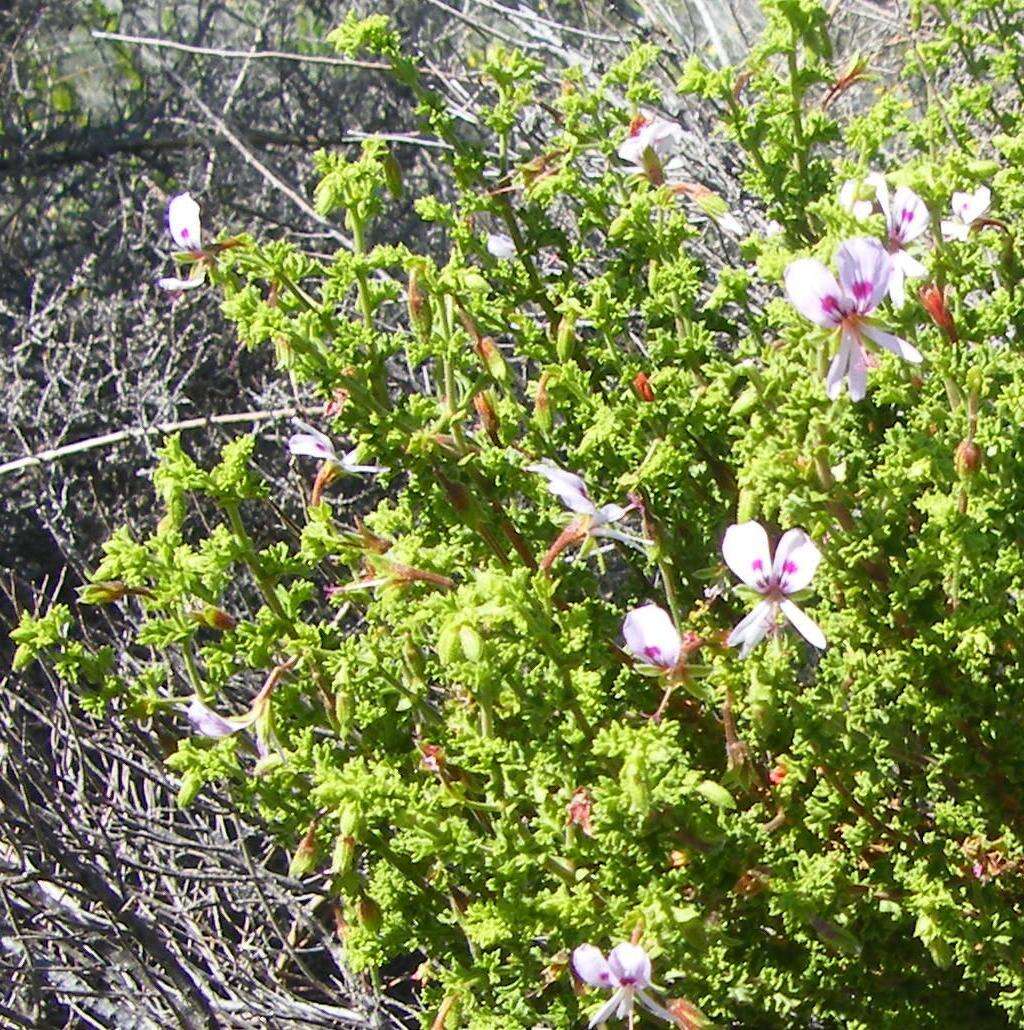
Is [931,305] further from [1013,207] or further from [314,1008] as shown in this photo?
[314,1008]

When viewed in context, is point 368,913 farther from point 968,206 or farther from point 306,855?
point 968,206

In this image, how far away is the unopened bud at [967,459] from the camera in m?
1.52

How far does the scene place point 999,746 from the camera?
1.74 metres

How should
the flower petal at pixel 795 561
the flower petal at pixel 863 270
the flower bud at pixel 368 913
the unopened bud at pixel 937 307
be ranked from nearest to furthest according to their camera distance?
the flower petal at pixel 863 270 → the flower petal at pixel 795 561 → the unopened bud at pixel 937 307 → the flower bud at pixel 368 913

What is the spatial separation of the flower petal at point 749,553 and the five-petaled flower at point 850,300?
169 mm

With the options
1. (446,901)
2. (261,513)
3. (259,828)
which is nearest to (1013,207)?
(446,901)

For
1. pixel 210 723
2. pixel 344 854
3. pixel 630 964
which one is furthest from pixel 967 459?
pixel 210 723

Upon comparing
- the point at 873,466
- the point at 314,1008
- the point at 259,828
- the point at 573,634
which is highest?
the point at 873,466

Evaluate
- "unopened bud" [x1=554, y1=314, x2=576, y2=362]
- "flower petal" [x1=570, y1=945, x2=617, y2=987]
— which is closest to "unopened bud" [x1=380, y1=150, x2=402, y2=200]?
"unopened bud" [x1=554, y1=314, x2=576, y2=362]

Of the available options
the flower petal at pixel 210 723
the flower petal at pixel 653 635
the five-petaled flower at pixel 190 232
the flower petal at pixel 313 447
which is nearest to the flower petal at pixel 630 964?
the flower petal at pixel 653 635

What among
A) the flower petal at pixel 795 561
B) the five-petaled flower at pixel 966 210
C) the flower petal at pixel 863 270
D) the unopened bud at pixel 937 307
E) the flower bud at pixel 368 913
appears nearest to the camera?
the flower petal at pixel 863 270

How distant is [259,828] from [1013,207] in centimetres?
136

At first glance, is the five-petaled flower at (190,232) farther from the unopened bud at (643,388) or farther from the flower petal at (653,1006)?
the flower petal at (653,1006)

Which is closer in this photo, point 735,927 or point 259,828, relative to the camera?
point 735,927
